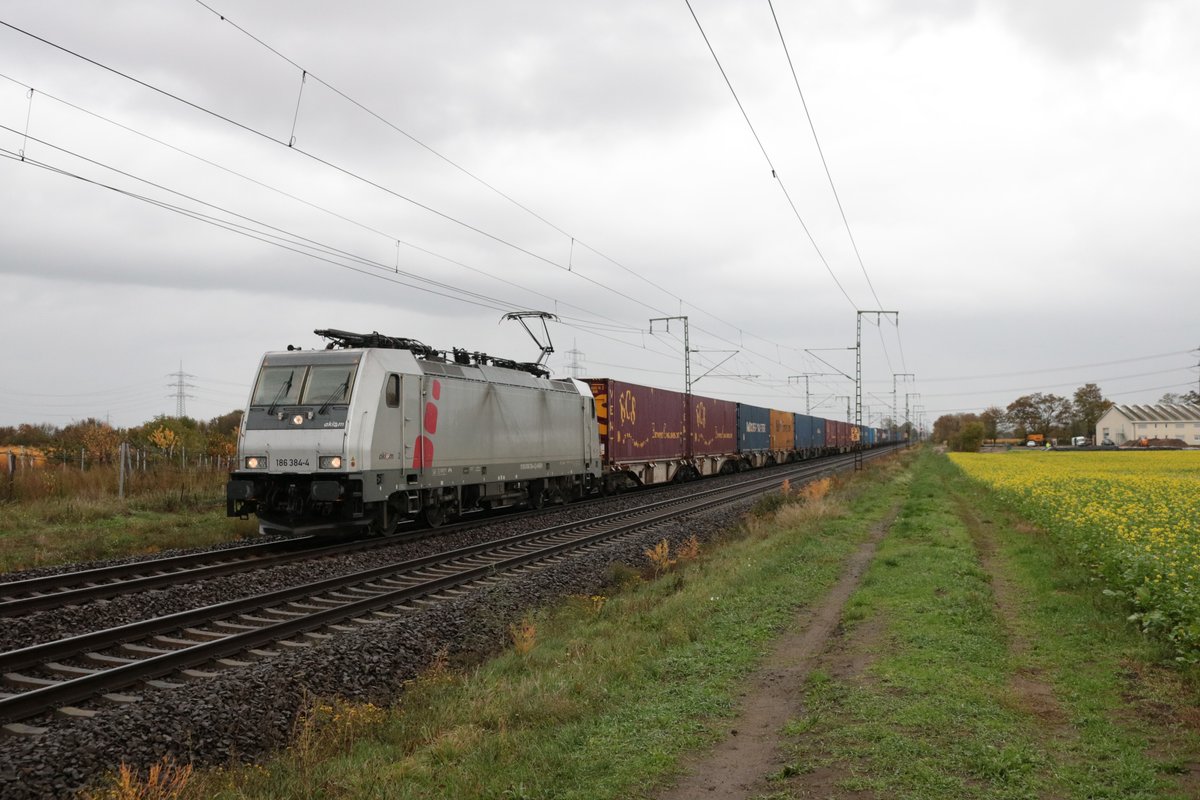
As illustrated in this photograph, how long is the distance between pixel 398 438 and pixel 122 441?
20.9 meters

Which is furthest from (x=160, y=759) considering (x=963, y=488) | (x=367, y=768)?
(x=963, y=488)

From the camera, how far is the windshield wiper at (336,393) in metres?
15.1

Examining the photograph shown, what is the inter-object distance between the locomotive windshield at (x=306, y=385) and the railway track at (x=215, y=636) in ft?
11.9

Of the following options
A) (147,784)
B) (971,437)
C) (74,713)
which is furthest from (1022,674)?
(971,437)

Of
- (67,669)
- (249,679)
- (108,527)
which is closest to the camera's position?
(249,679)

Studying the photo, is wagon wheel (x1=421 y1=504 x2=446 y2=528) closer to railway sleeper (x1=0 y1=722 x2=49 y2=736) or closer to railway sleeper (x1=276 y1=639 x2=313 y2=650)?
railway sleeper (x1=276 y1=639 x2=313 y2=650)

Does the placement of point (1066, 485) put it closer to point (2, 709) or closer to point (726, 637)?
point (726, 637)

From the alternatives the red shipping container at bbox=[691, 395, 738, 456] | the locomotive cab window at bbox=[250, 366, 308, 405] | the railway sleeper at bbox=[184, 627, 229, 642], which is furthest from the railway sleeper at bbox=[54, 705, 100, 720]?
the red shipping container at bbox=[691, 395, 738, 456]

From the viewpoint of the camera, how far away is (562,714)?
654 centimetres

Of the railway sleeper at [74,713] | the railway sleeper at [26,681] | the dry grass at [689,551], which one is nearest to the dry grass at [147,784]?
the railway sleeper at [74,713]

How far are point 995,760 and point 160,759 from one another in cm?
543

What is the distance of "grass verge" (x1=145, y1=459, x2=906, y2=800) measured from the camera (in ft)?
17.6

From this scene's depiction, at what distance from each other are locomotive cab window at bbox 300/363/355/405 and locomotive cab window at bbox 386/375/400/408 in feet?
2.69

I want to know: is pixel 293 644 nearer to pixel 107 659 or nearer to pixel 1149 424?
pixel 107 659
